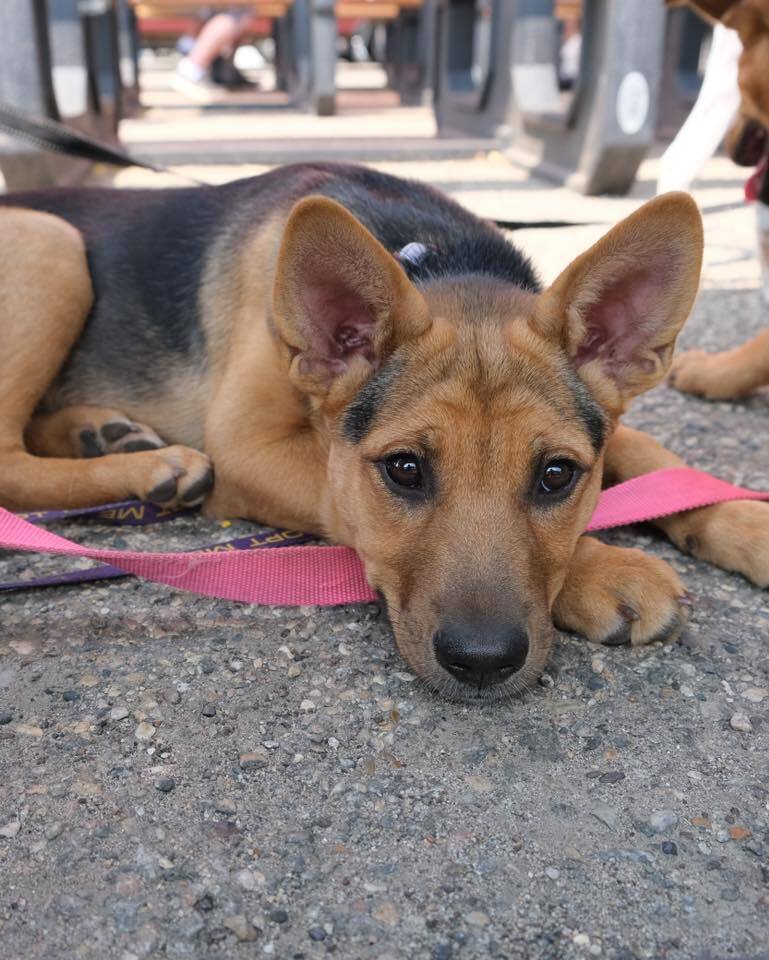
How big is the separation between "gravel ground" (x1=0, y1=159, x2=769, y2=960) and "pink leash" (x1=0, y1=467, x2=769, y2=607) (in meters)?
0.07

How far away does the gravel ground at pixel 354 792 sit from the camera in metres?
1.97

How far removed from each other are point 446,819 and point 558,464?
1063 mm

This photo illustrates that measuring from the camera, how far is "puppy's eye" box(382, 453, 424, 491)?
9.07ft

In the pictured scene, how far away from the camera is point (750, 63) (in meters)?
5.41

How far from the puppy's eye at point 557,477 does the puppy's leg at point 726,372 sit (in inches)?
92.9

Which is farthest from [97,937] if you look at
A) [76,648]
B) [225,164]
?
[225,164]

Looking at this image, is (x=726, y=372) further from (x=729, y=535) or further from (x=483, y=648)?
(x=483, y=648)

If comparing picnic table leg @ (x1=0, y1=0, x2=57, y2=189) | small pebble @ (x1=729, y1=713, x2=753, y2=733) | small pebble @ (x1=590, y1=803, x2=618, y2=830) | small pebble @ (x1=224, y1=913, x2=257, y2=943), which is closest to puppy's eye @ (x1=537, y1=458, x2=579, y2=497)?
small pebble @ (x1=729, y1=713, x2=753, y2=733)

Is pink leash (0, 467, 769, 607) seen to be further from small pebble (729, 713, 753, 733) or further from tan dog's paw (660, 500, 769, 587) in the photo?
small pebble (729, 713, 753, 733)

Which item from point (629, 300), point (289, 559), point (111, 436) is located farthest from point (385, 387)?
point (111, 436)

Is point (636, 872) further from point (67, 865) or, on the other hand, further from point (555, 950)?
point (67, 865)

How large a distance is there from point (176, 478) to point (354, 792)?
1.72 metres

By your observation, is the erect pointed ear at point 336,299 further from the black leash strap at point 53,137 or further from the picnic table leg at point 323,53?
the picnic table leg at point 323,53

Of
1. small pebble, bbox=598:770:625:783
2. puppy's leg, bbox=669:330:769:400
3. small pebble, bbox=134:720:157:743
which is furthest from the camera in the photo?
puppy's leg, bbox=669:330:769:400
